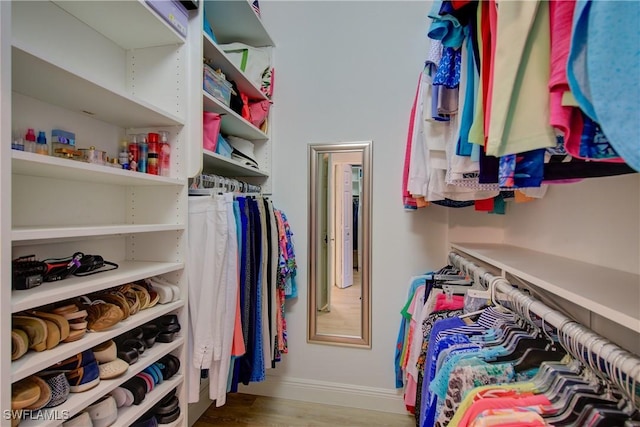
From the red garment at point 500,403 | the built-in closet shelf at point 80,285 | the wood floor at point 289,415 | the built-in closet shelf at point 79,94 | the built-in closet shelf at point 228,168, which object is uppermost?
the built-in closet shelf at point 79,94

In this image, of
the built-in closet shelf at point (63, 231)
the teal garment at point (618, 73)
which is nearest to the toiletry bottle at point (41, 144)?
the built-in closet shelf at point (63, 231)

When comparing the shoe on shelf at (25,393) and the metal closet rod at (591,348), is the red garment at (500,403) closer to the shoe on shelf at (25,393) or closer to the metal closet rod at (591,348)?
the metal closet rod at (591,348)

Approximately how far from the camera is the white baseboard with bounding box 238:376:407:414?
6.63 ft

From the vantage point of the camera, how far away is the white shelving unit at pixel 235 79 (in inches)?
61.6

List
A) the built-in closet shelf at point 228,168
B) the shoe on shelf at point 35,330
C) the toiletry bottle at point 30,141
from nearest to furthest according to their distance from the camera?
the shoe on shelf at point 35,330 → the toiletry bottle at point 30,141 → the built-in closet shelf at point 228,168

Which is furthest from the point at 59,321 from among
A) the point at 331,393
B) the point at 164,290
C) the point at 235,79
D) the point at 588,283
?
the point at 331,393

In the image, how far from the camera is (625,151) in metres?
0.35

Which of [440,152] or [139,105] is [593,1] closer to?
[440,152]

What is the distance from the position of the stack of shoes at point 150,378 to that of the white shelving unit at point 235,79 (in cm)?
91

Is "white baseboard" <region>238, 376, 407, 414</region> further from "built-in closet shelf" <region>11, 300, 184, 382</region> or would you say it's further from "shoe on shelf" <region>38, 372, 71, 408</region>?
"shoe on shelf" <region>38, 372, 71, 408</region>

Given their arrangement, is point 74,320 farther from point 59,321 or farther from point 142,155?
point 142,155

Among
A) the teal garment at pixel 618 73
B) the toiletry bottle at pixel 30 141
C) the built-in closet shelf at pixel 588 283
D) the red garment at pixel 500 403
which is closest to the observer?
the teal garment at pixel 618 73

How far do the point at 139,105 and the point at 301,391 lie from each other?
200cm

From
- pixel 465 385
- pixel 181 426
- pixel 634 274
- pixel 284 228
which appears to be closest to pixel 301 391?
pixel 181 426
